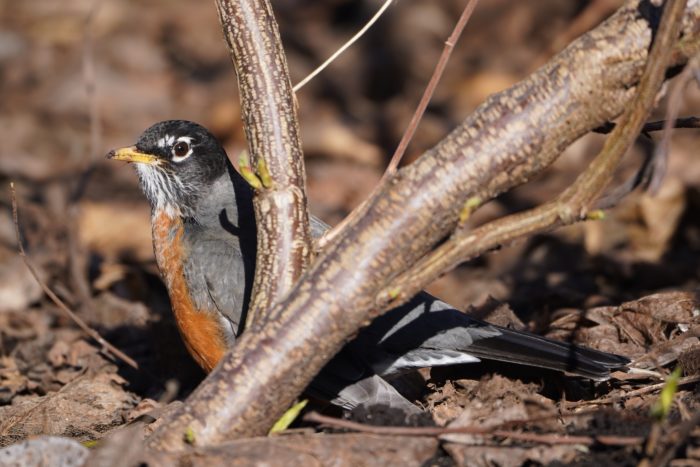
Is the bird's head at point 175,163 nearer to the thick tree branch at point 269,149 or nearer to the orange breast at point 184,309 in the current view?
the orange breast at point 184,309

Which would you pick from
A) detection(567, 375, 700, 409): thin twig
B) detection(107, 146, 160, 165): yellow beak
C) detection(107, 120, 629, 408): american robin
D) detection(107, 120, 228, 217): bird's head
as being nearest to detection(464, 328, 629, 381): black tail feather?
detection(107, 120, 629, 408): american robin

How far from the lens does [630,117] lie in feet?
13.2

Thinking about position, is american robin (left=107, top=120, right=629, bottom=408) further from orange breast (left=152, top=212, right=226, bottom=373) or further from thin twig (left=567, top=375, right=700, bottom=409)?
thin twig (left=567, top=375, right=700, bottom=409)

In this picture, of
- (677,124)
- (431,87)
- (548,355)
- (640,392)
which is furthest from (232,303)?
(677,124)

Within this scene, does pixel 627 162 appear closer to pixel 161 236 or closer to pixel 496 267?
pixel 496 267

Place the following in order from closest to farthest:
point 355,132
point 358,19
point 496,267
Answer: point 496,267, point 355,132, point 358,19

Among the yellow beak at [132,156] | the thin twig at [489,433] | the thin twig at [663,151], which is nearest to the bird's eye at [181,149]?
the yellow beak at [132,156]

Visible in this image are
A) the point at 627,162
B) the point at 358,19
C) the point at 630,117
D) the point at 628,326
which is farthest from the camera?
the point at 358,19

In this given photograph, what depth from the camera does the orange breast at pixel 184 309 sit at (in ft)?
19.0

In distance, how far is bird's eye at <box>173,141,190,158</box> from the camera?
6.80 meters

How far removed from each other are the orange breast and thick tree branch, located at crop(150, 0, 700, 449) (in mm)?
1630

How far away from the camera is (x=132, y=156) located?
6.66 meters

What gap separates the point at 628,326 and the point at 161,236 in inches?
129

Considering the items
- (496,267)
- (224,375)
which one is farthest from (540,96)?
(496,267)
